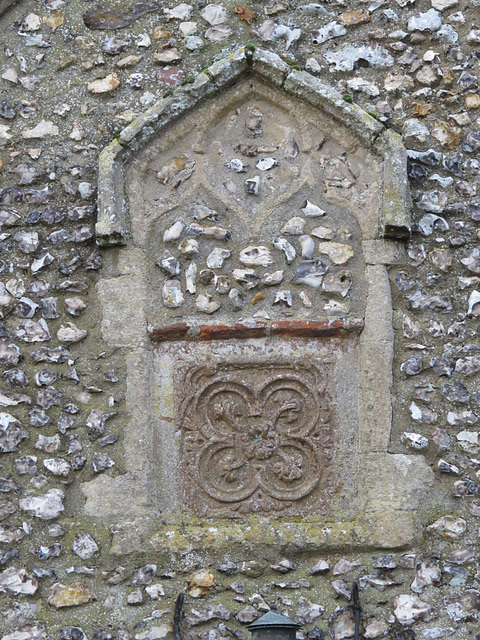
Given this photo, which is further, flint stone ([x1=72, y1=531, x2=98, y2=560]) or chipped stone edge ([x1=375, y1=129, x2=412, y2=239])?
chipped stone edge ([x1=375, y1=129, x2=412, y2=239])

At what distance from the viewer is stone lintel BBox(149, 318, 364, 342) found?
4141mm

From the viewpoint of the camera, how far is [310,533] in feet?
13.1

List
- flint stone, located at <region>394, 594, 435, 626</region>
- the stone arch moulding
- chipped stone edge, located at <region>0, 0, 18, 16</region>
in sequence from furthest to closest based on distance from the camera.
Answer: chipped stone edge, located at <region>0, 0, 18, 16</region>, the stone arch moulding, flint stone, located at <region>394, 594, 435, 626</region>

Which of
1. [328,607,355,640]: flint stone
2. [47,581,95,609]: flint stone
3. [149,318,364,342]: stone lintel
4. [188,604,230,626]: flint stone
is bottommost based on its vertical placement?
[328,607,355,640]: flint stone

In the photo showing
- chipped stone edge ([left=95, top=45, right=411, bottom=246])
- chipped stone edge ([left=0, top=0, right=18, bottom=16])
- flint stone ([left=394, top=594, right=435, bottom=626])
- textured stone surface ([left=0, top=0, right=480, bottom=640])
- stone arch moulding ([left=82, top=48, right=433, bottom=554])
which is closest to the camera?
flint stone ([left=394, top=594, right=435, bottom=626])

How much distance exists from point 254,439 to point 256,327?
17.3 inches

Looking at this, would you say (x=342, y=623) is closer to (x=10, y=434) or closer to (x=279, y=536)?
(x=279, y=536)

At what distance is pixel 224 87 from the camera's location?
440cm

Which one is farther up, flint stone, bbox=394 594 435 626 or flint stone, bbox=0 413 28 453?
flint stone, bbox=0 413 28 453

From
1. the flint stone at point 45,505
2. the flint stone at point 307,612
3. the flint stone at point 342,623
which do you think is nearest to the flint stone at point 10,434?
the flint stone at point 45,505

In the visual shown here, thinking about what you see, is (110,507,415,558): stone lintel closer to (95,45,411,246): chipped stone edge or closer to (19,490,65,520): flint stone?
(19,490,65,520): flint stone

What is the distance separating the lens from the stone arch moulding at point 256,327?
406 centimetres

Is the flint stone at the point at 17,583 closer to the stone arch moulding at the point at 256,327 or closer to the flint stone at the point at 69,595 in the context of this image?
the flint stone at the point at 69,595

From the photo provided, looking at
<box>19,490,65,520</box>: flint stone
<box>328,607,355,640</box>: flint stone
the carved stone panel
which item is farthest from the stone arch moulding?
<box>328,607,355,640</box>: flint stone
